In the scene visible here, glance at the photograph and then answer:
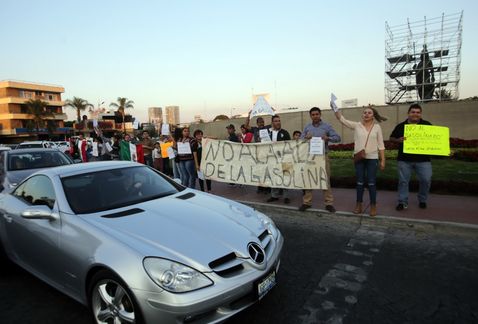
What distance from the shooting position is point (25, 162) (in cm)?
870

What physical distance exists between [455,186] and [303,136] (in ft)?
11.3

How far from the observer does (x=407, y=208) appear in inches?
251

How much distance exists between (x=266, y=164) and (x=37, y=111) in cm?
6701

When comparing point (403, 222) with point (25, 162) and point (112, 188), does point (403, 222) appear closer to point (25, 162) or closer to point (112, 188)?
point (112, 188)

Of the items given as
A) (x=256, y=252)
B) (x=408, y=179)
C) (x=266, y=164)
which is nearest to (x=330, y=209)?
(x=408, y=179)

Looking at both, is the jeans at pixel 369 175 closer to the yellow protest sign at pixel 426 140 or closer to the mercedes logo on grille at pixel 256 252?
the yellow protest sign at pixel 426 140

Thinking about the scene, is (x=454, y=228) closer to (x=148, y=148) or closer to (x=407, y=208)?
(x=407, y=208)

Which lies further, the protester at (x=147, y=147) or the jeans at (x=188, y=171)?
the protester at (x=147, y=147)

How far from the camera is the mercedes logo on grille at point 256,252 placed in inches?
115

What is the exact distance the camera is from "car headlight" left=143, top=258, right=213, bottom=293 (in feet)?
8.28

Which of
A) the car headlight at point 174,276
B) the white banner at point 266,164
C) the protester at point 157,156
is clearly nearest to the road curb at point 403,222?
the white banner at point 266,164

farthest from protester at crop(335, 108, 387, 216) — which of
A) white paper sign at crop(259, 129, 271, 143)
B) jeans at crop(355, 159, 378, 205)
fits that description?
white paper sign at crop(259, 129, 271, 143)

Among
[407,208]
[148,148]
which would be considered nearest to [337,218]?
[407,208]

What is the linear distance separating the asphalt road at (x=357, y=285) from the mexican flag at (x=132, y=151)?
7.76m
